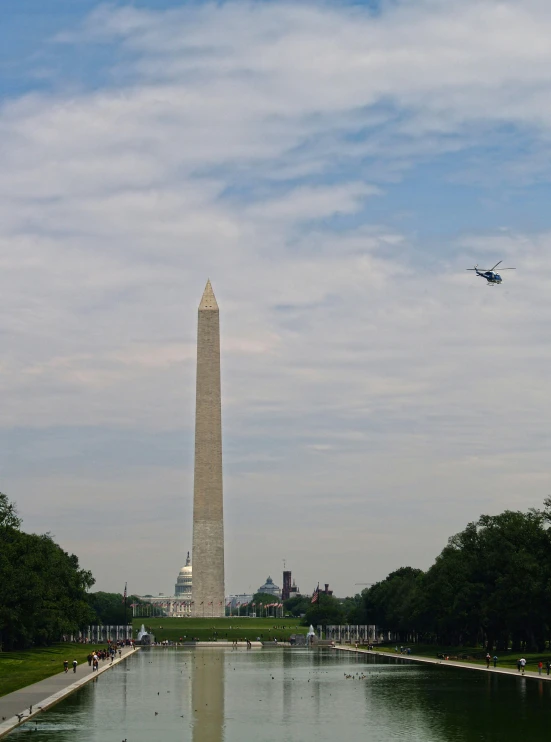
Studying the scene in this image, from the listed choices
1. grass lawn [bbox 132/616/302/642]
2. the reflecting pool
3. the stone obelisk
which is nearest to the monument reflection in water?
the reflecting pool

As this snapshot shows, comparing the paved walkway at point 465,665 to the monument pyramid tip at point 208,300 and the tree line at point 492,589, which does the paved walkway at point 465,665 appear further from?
the monument pyramid tip at point 208,300

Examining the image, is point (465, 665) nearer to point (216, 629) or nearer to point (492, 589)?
point (492, 589)

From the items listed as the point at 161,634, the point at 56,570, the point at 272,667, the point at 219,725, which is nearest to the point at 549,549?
the point at 272,667

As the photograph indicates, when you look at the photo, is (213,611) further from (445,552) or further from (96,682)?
(96,682)

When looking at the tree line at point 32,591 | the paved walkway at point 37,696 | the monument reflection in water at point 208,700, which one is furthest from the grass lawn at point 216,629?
the paved walkway at point 37,696

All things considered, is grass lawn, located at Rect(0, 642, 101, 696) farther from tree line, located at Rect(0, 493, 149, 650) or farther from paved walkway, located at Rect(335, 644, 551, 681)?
paved walkway, located at Rect(335, 644, 551, 681)

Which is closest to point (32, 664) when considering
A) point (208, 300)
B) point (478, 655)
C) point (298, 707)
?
point (478, 655)
